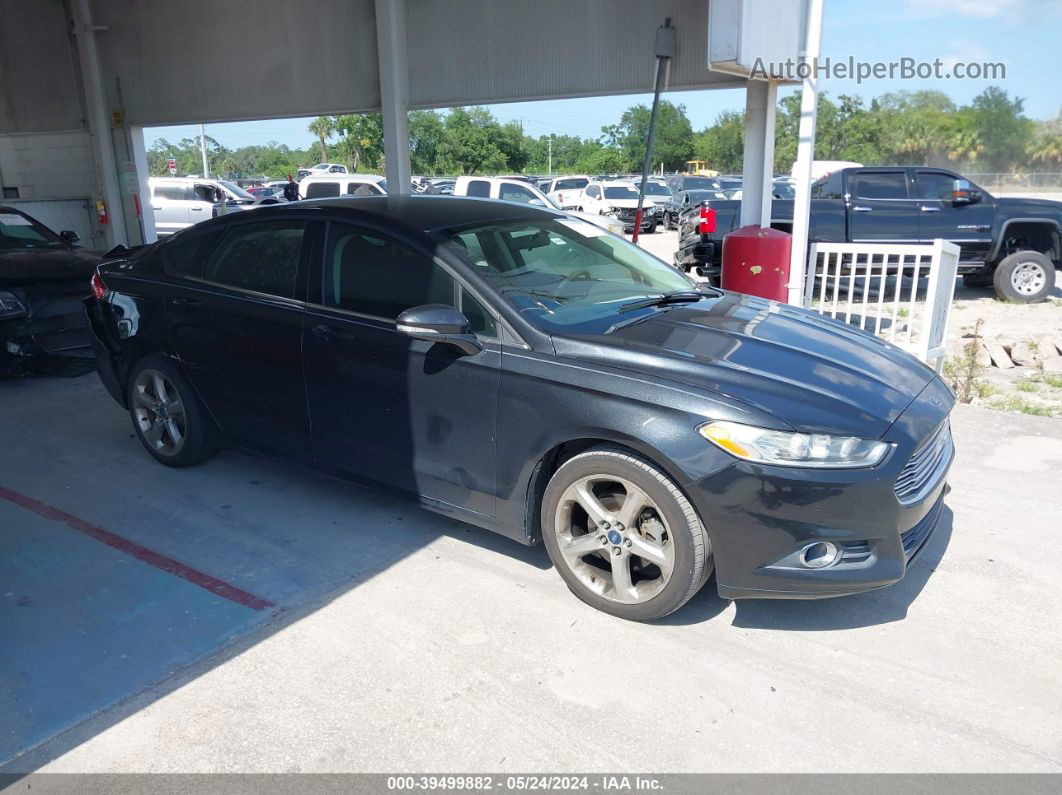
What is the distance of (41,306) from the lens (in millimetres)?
7195

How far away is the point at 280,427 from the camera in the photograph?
4570mm

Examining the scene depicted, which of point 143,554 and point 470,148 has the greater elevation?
point 470,148

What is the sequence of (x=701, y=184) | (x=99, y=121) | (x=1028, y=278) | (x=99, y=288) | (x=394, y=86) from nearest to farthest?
(x=99, y=288)
(x=394, y=86)
(x=1028, y=278)
(x=99, y=121)
(x=701, y=184)

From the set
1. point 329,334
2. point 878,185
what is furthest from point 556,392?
point 878,185

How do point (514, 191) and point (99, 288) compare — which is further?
point (514, 191)

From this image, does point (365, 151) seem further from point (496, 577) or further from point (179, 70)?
point (496, 577)

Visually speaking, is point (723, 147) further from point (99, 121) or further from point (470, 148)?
point (99, 121)

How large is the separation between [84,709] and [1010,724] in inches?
129

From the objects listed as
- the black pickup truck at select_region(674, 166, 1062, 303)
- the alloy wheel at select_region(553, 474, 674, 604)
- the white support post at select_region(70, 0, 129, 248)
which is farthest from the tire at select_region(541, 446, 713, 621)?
the white support post at select_region(70, 0, 129, 248)

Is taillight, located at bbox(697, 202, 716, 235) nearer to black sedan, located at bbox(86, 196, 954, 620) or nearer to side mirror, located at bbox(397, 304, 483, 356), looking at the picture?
black sedan, located at bbox(86, 196, 954, 620)

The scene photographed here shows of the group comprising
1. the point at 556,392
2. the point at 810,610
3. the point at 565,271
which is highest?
the point at 565,271

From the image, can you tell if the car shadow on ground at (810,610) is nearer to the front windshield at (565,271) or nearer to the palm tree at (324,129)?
the front windshield at (565,271)

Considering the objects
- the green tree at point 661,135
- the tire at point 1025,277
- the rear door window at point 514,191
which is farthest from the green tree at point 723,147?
the tire at point 1025,277

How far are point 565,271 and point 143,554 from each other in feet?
8.41
